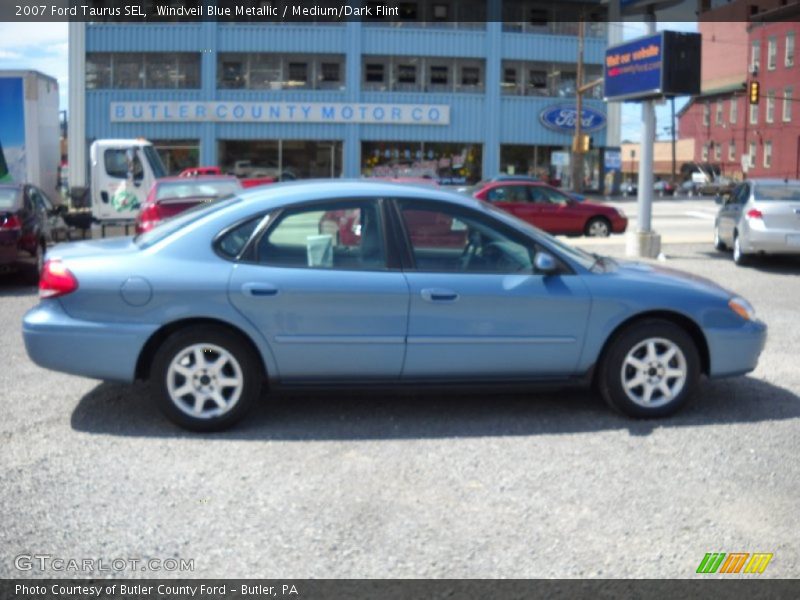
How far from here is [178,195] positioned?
16.0 meters

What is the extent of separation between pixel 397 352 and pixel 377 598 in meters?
2.43

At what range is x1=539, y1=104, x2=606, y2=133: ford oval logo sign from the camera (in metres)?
47.8

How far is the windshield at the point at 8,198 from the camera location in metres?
13.5

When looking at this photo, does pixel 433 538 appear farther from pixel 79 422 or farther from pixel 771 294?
pixel 771 294

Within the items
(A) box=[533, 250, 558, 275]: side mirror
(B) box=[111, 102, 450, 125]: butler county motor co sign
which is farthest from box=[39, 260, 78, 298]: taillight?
(B) box=[111, 102, 450, 125]: butler county motor co sign

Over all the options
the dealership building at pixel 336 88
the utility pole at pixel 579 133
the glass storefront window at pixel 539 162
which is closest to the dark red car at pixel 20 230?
the utility pole at pixel 579 133

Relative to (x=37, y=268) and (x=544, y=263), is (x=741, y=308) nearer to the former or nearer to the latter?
(x=544, y=263)

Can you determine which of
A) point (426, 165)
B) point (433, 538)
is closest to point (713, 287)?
point (433, 538)

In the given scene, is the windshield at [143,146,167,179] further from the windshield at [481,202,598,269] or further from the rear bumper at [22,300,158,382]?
the windshield at [481,202,598,269]

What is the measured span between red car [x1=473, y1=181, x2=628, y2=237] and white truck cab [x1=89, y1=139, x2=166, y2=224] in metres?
8.20

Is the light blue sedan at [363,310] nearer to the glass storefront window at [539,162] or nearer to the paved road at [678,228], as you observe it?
the paved road at [678,228]

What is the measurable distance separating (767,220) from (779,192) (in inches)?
34.5

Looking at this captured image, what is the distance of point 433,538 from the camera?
15.0 ft

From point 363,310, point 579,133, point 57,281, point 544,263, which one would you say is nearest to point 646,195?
point 544,263
